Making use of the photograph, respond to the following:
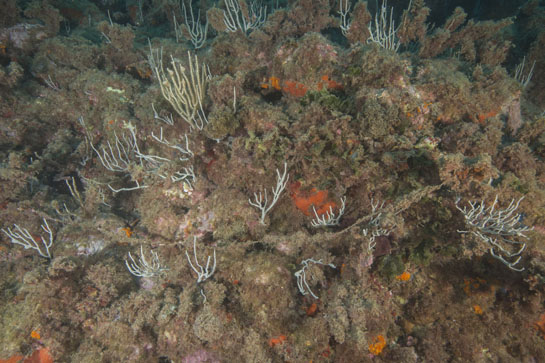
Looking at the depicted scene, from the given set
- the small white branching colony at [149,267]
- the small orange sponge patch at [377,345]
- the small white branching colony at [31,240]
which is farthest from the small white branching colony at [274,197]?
the small white branching colony at [31,240]

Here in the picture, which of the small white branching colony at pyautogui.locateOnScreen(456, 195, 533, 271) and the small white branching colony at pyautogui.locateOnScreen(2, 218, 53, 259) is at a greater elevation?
the small white branching colony at pyautogui.locateOnScreen(456, 195, 533, 271)

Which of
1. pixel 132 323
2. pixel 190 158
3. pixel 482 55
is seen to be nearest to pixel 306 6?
pixel 482 55

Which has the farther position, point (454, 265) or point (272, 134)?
point (272, 134)

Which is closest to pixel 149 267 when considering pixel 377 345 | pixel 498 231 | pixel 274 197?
pixel 274 197

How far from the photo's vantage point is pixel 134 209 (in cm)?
523

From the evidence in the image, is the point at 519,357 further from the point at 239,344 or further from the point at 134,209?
the point at 134,209

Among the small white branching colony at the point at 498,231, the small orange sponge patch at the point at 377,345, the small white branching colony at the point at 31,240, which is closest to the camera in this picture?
the small white branching colony at the point at 498,231

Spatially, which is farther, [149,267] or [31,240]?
[31,240]

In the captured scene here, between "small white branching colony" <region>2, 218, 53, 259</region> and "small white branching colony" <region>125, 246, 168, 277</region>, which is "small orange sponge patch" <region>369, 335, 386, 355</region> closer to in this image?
"small white branching colony" <region>125, 246, 168, 277</region>

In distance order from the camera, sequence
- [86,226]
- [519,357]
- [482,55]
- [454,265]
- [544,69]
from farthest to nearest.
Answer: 1. [544,69]
2. [482,55]
3. [86,226]
4. [454,265]
5. [519,357]

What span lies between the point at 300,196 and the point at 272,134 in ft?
3.37

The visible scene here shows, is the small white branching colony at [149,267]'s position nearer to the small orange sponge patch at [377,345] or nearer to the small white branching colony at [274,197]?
the small white branching colony at [274,197]

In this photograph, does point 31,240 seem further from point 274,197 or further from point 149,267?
point 274,197

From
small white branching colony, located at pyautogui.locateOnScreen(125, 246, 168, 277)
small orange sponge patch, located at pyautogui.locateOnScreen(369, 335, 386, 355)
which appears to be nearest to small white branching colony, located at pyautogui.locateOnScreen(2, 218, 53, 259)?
small white branching colony, located at pyautogui.locateOnScreen(125, 246, 168, 277)
